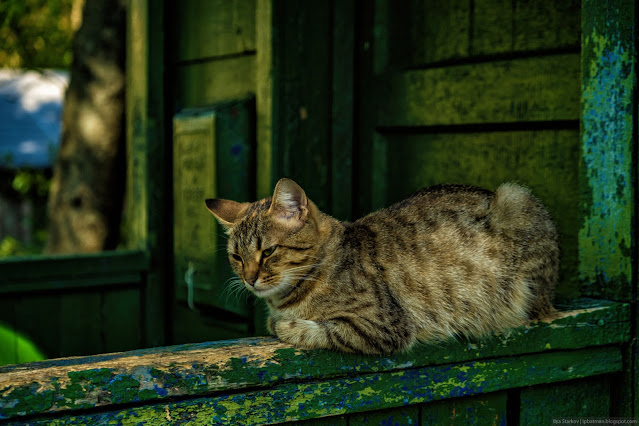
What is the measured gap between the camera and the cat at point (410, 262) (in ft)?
7.64

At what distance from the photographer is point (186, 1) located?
→ 13.9 feet

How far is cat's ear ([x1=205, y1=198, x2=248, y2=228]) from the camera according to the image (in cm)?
268

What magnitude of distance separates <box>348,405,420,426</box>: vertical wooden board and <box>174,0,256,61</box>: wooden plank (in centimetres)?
222

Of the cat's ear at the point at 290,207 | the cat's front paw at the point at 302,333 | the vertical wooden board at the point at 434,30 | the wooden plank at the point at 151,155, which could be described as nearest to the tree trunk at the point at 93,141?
the wooden plank at the point at 151,155

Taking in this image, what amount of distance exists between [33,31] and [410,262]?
8.87m

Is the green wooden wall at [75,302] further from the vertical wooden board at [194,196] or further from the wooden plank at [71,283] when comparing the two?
the vertical wooden board at [194,196]

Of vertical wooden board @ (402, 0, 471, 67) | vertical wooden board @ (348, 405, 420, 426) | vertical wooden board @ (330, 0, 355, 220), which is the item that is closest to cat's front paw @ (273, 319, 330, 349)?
vertical wooden board @ (348, 405, 420, 426)

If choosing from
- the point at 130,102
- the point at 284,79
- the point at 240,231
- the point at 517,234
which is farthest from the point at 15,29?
the point at 517,234

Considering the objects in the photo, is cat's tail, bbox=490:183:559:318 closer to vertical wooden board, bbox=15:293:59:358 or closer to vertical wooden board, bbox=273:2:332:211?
vertical wooden board, bbox=273:2:332:211

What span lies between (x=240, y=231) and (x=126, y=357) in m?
0.82

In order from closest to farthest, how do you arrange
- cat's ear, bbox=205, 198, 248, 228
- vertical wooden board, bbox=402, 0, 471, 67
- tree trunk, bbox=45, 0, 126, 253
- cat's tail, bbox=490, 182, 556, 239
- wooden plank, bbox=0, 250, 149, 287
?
cat's tail, bbox=490, 182, 556, 239, cat's ear, bbox=205, 198, 248, 228, vertical wooden board, bbox=402, 0, 471, 67, wooden plank, bbox=0, 250, 149, 287, tree trunk, bbox=45, 0, 126, 253

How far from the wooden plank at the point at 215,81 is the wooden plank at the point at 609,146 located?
179cm

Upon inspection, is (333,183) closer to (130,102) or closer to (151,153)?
(151,153)

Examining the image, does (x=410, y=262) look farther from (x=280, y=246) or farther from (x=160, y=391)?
(x=160, y=391)
